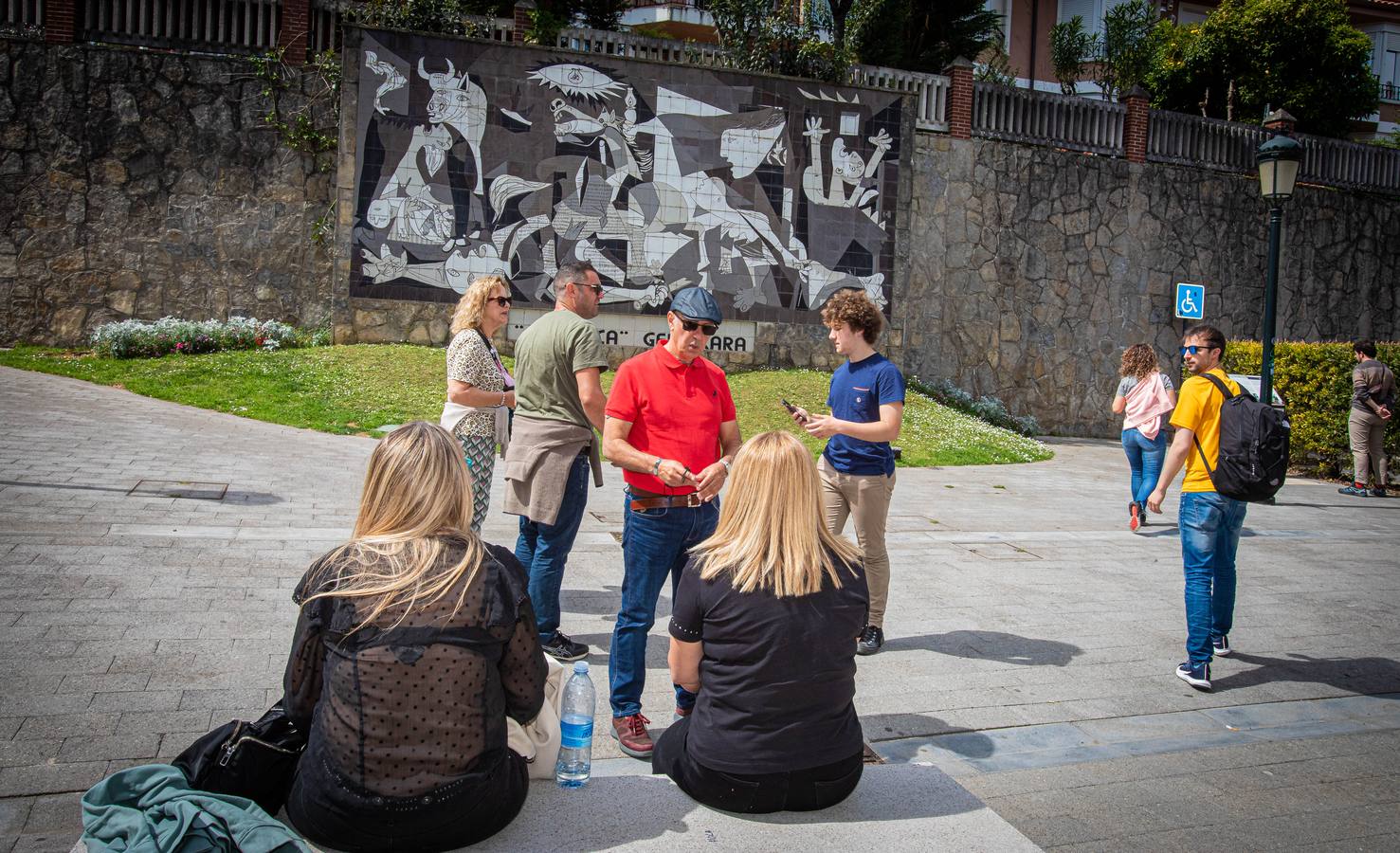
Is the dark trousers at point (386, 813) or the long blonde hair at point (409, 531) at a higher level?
the long blonde hair at point (409, 531)

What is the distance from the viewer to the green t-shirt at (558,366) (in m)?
5.23

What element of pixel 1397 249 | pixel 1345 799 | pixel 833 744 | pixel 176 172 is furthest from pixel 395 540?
pixel 1397 249

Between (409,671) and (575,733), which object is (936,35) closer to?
(575,733)

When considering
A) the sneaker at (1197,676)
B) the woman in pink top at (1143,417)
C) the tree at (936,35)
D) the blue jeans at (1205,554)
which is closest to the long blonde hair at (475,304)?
the blue jeans at (1205,554)

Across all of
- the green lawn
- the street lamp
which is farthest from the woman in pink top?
the green lawn

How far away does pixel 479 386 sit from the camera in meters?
5.59

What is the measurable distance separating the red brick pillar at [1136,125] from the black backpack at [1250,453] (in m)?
15.8

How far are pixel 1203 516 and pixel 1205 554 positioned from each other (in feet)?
0.67

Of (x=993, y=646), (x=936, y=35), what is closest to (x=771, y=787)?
(x=993, y=646)

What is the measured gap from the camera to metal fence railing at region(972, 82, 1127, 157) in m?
19.1

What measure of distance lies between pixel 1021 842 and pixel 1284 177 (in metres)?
11.1

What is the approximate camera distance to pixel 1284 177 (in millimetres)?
11852

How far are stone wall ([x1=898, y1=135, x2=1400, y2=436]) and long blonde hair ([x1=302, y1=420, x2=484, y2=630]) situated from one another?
52.3ft

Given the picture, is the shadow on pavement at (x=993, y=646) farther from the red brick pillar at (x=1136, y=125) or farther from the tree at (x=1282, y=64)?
the tree at (x=1282, y=64)
